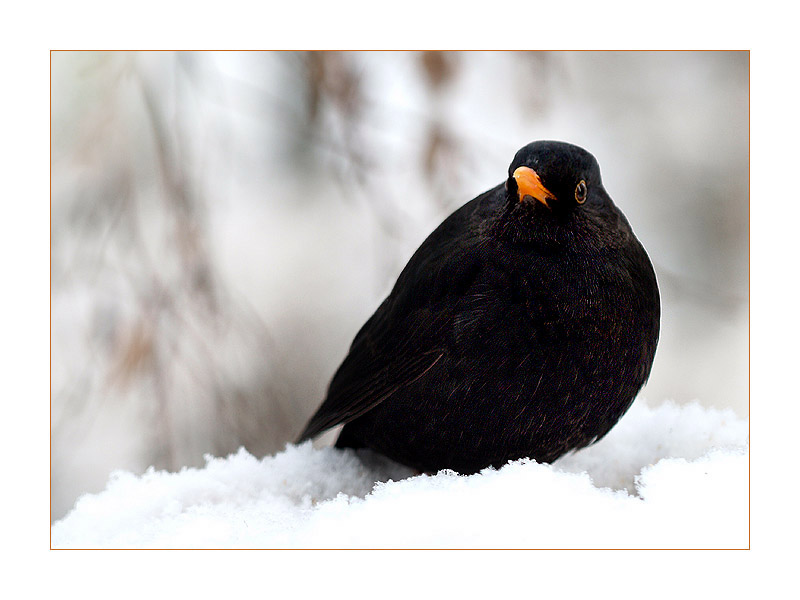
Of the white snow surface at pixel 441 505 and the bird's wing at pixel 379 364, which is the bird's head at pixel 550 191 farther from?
the white snow surface at pixel 441 505

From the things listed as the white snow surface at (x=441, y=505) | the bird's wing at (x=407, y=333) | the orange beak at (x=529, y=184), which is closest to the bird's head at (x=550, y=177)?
the orange beak at (x=529, y=184)

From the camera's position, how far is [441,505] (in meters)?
1.75

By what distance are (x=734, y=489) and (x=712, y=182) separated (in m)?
1.28

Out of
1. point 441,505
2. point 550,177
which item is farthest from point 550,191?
point 441,505

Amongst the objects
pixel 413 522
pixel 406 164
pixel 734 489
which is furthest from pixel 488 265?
pixel 406 164

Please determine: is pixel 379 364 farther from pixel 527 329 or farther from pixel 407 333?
pixel 527 329

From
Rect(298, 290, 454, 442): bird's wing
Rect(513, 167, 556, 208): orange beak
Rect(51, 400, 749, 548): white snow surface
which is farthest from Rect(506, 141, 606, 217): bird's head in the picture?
Rect(51, 400, 749, 548): white snow surface

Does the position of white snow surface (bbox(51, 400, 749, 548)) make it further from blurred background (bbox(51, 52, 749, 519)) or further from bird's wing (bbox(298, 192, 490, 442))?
blurred background (bbox(51, 52, 749, 519))

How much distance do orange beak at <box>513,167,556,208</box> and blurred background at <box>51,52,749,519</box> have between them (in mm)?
794

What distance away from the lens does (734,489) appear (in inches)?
75.9
